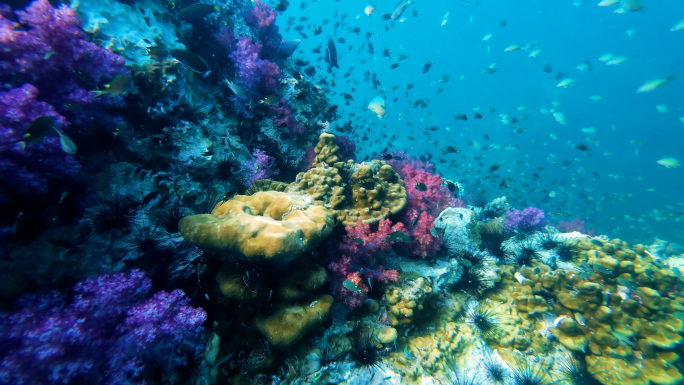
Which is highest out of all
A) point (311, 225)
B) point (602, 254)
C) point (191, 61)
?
point (602, 254)

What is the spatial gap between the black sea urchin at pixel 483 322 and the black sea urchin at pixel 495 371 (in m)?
0.51

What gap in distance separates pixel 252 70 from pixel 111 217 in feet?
16.8

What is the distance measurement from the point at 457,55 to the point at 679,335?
120 metres

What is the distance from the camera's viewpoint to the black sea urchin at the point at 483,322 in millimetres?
5320

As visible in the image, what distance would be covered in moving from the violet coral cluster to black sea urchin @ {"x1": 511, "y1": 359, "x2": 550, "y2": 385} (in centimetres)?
533

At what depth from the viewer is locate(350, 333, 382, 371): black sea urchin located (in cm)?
396

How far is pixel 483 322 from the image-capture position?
531 cm

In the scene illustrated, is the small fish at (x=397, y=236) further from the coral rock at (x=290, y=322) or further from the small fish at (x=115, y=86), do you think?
the small fish at (x=115, y=86)

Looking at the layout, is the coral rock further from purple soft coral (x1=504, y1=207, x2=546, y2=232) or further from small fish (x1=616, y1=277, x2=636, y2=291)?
purple soft coral (x1=504, y1=207, x2=546, y2=232)

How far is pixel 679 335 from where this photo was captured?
486cm

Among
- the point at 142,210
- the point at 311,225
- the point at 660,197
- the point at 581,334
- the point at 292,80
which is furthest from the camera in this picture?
the point at 660,197

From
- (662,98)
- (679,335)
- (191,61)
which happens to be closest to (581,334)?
(679,335)

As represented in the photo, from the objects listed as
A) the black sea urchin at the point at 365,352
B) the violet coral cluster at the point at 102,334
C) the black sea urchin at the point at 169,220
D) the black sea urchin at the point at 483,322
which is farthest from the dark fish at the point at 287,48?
the black sea urchin at the point at 483,322

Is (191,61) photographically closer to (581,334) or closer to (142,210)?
(142,210)
